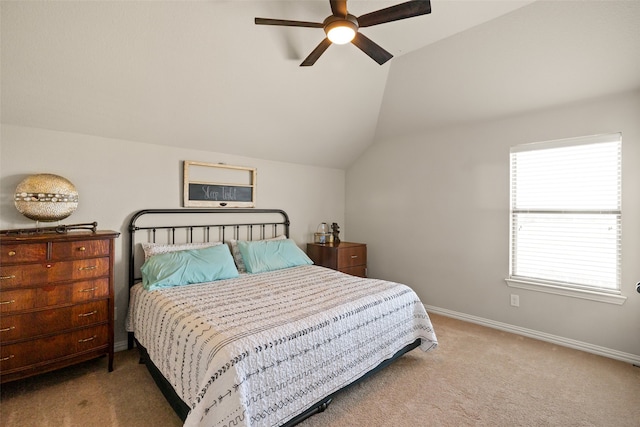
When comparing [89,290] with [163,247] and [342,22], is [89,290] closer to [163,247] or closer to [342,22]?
[163,247]

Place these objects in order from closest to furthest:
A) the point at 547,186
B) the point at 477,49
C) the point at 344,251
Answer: the point at 477,49 < the point at 547,186 < the point at 344,251

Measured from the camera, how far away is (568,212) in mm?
2877

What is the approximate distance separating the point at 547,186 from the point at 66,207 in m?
4.41

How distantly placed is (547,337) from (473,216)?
139 cm

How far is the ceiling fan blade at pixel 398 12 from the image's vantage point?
1.65 m

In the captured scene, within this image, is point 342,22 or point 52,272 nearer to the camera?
point 342,22

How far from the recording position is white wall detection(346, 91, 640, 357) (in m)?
2.58

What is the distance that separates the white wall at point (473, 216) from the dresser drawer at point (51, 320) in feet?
11.0

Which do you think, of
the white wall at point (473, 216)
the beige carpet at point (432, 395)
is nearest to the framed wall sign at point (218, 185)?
the beige carpet at point (432, 395)

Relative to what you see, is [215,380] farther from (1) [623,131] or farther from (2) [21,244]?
(1) [623,131]

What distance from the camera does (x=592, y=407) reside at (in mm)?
1967

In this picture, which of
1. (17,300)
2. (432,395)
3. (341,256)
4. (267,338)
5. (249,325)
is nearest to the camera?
(267,338)

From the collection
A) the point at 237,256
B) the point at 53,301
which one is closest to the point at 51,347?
the point at 53,301

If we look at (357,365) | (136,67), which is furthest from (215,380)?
(136,67)
